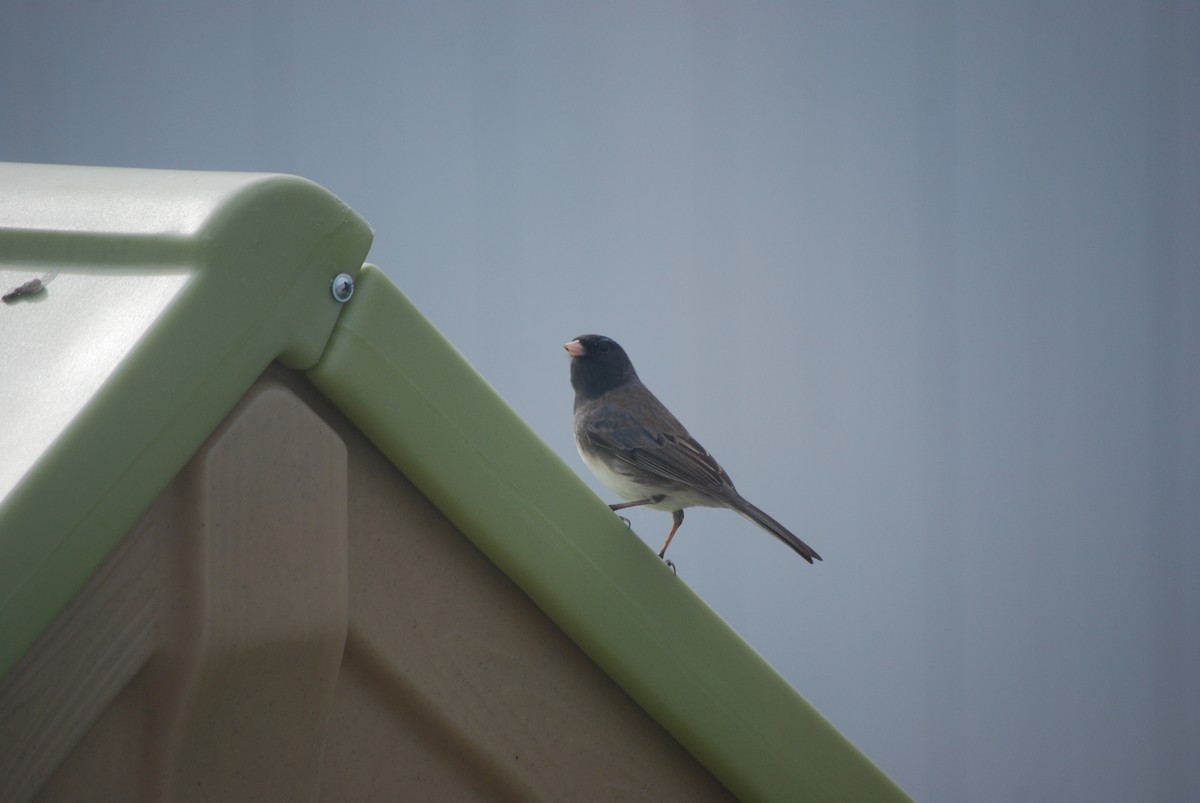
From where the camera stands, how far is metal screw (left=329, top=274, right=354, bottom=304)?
2.50 feet

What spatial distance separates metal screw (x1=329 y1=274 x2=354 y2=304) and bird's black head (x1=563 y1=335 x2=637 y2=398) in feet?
4.53

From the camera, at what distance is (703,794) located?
1006 millimetres

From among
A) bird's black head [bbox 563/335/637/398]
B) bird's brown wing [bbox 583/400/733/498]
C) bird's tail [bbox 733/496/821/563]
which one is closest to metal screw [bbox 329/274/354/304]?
bird's tail [bbox 733/496/821/563]

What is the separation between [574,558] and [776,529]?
2.85 ft

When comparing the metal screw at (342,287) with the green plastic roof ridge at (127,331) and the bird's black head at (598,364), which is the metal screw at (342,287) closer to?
the green plastic roof ridge at (127,331)

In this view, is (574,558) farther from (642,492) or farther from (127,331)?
(642,492)

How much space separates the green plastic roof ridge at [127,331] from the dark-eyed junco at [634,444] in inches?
46.1

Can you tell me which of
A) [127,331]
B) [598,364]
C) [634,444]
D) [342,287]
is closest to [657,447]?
[634,444]

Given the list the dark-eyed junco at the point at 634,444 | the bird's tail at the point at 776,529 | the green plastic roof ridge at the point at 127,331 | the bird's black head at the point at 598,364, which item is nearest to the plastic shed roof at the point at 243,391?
the green plastic roof ridge at the point at 127,331

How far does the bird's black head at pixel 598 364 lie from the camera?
2158 millimetres

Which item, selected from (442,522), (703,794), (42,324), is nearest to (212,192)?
(42,324)

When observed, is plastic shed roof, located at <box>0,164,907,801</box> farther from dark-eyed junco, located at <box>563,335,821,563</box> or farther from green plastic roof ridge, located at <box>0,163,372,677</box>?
dark-eyed junco, located at <box>563,335,821,563</box>

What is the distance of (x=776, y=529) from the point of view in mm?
1695

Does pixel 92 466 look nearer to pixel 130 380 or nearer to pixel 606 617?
pixel 130 380
